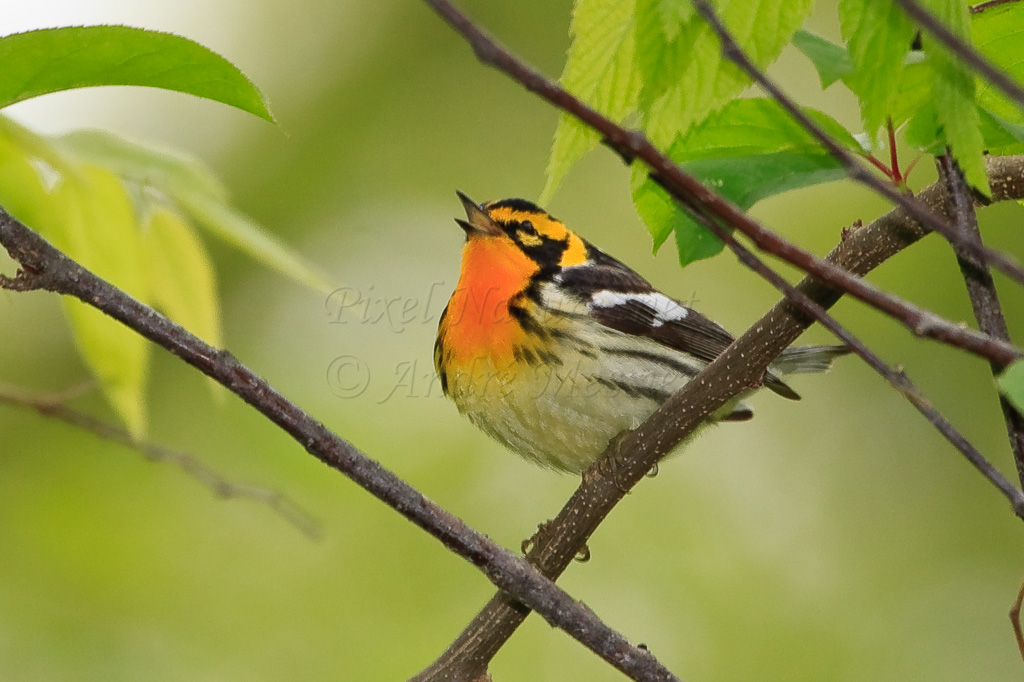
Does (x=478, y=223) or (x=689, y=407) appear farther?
(x=478, y=223)

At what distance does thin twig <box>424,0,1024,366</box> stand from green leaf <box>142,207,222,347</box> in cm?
155

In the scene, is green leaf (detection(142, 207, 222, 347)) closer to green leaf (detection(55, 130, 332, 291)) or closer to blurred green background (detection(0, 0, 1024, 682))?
green leaf (detection(55, 130, 332, 291))

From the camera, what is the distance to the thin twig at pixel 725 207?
996 millimetres

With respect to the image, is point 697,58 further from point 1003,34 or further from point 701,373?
point 701,373

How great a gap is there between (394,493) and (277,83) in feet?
18.6

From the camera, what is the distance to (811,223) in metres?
6.07

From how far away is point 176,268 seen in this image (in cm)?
242

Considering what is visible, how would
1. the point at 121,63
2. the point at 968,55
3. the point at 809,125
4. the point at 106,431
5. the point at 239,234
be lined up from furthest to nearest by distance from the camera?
the point at 106,431 < the point at 239,234 < the point at 121,63 < the point at 809,125 < the point at 968,55

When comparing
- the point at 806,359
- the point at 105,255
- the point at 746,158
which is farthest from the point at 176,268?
the point at 806,359

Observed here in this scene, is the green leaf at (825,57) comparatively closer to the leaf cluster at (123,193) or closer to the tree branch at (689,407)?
the tree branch at (689,407)

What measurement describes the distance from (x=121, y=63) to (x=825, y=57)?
39.6 inches

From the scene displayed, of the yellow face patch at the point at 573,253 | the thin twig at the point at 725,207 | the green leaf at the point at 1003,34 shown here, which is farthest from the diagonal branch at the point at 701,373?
the yellow face patch at the point at 573,253

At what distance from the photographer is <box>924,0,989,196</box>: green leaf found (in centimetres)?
122

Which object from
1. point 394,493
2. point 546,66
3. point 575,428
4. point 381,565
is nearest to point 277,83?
point 546,66
